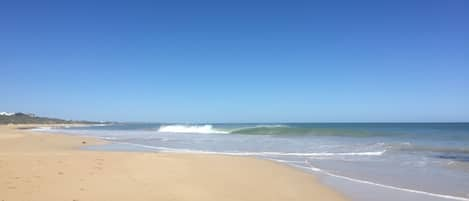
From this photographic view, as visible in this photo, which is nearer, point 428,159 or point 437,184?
point 437,184

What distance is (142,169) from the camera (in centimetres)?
1128

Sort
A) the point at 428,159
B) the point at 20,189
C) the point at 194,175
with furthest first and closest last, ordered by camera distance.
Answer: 1. the point at 428,159
2. the point at 194,175
3. the point at 20,189

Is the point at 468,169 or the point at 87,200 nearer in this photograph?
the point at 87,200

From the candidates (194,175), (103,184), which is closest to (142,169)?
(194,175)

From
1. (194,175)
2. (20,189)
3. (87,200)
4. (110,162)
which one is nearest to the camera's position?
(87,200)

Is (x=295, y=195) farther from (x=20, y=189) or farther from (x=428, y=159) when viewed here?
(x=428, y=159)

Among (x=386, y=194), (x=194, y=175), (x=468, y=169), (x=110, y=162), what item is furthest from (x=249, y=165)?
(x=468, y=169)

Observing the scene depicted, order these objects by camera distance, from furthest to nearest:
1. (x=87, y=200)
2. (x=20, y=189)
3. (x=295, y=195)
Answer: (x=295, y=195) < (x=20, y=189) < (x=87, y=200)

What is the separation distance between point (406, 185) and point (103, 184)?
7.29m

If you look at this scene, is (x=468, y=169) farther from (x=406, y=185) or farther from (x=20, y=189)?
(x=20, y=189)

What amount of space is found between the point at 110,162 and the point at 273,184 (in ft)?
19.4

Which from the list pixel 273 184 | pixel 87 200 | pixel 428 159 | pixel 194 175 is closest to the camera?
pixel 87 200

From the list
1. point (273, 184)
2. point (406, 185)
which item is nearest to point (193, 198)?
point (273, 184)

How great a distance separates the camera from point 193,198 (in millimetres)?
7707
